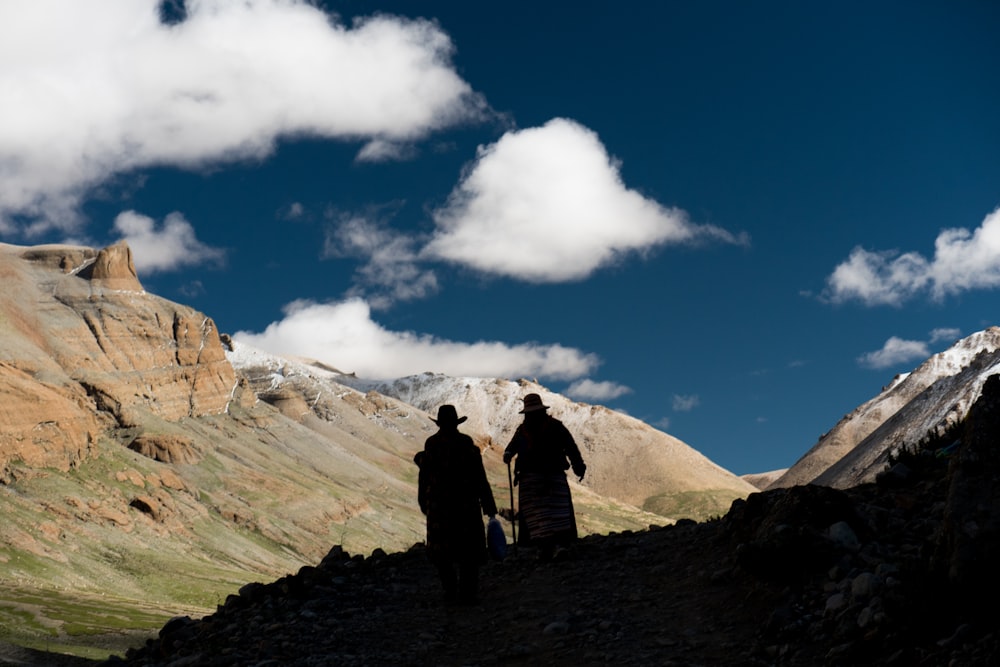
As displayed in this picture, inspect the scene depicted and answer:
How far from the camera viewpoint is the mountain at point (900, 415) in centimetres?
6944

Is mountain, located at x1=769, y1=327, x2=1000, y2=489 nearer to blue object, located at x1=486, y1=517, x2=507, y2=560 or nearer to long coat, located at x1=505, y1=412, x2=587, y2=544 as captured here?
long coat, located at x1=505, y1=412, x2=587, y2=544

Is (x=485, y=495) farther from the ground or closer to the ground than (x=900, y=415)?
closer to the ground

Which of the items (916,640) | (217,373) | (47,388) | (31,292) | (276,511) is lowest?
(916,640)

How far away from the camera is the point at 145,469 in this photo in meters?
109

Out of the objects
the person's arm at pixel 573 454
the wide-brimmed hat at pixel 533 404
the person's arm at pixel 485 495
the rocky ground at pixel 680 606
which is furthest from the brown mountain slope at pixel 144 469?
the person's arm at pixel 485 495

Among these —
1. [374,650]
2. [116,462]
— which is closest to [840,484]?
[374,650]

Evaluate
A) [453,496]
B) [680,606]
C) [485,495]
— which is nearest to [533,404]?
[485,495]

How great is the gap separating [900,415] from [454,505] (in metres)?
80.3

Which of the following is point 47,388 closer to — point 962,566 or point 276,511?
point 276,511

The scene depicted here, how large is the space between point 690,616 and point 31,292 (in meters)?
159

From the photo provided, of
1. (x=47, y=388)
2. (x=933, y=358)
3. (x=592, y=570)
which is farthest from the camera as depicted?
(x=933, y=358)

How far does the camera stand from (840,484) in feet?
249

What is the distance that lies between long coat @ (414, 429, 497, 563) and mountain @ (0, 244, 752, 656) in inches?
1354

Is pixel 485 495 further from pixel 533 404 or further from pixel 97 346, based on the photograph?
pixel 97 346
